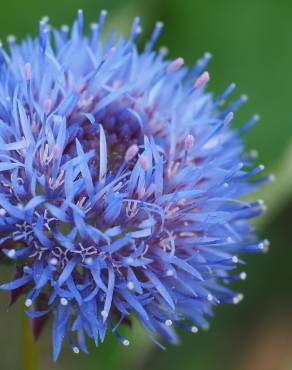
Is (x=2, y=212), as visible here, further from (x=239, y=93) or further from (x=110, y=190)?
(x=239, y=93)

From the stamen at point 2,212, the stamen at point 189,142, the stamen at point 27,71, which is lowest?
the stamen at point 2,212

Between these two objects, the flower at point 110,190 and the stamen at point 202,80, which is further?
the stamen at point 202,80

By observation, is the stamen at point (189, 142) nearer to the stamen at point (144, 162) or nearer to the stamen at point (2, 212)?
the stamen at point (144, 162)

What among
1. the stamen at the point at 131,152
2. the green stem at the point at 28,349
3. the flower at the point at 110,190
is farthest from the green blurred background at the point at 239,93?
the stamen at the point at 131,152

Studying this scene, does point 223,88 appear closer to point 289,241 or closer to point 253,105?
point 253,105

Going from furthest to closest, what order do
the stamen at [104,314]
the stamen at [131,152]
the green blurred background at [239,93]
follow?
1. the green blurred background at [239,93]
2. the stamen at [131,152]
3. the stamen at [104,314]

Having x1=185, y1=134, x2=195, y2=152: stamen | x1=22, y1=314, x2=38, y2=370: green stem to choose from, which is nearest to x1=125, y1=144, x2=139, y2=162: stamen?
x1=185, y1=134, x2=195, y2=152: stamen
